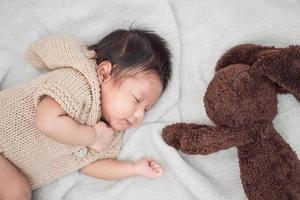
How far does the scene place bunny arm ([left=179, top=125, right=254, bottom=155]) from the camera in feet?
3.36

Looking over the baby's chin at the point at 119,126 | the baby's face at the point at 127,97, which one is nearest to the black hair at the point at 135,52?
the baby's face at the point at 127,97

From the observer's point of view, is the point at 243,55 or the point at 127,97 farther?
the point at 127,97

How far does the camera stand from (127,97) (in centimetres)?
120

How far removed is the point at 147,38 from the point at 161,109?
9.1 inches

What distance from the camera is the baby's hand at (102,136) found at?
1.22 metres

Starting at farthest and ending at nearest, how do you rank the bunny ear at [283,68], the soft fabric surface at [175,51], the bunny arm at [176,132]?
1. the soft fabric surface at [175,51]
2. the bunny arm at [176,132]
3. the bunny ear at [283,68]

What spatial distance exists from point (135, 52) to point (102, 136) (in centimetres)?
27

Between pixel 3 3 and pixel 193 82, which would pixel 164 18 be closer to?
pixel 193 82

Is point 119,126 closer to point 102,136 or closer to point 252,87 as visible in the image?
point 102,136

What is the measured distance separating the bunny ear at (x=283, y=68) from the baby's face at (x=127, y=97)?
35cm

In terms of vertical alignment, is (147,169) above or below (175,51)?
below

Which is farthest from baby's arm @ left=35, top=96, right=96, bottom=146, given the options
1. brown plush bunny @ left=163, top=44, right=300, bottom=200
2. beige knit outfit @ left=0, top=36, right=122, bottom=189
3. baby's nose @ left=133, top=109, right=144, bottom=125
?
brown plush bunny @ left=163, top=44, right=300, bottom=200

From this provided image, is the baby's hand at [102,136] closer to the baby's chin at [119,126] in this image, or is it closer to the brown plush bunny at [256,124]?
the baby's chin at [119,126]

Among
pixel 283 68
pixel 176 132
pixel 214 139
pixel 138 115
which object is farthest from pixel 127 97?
pixel 283 68
